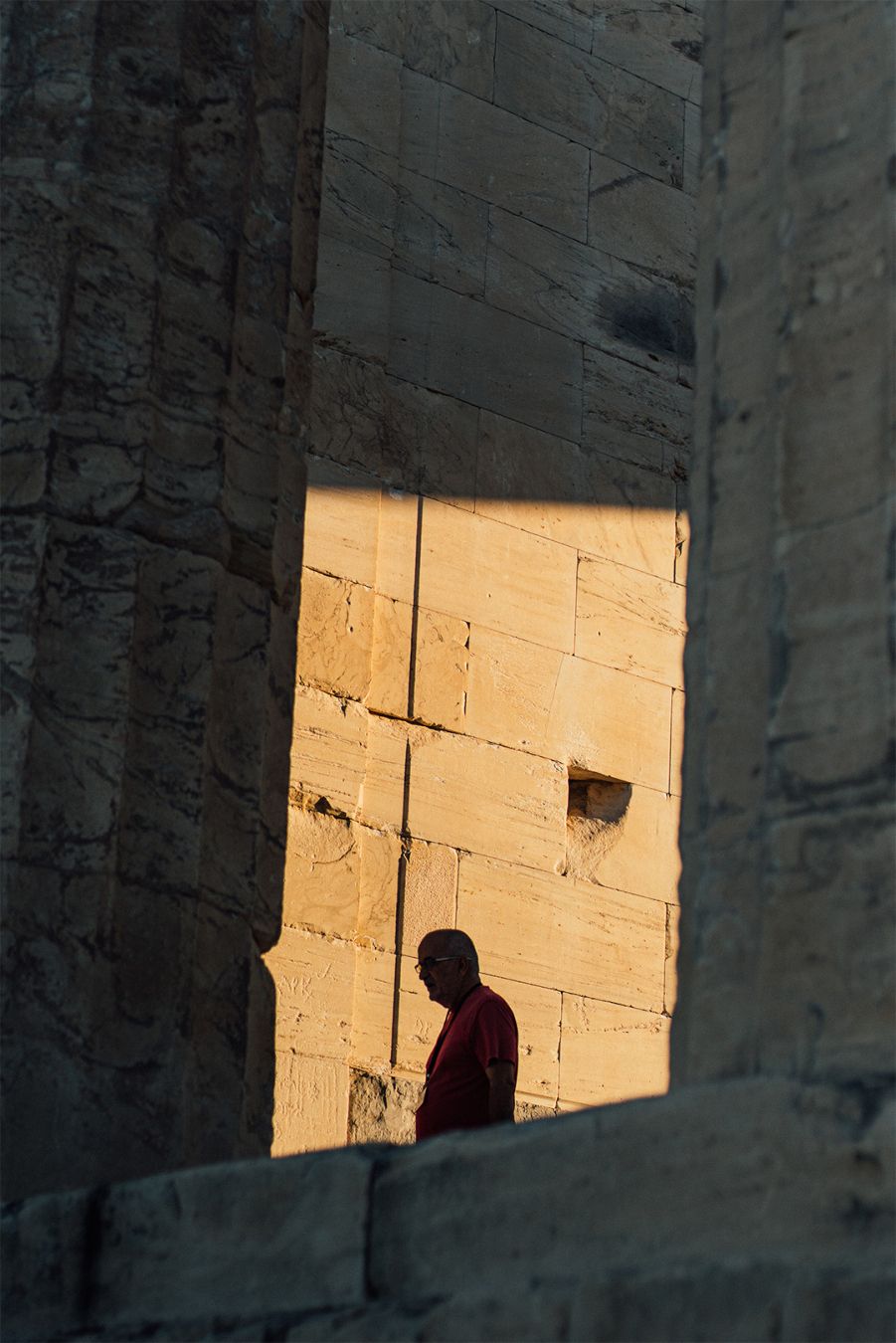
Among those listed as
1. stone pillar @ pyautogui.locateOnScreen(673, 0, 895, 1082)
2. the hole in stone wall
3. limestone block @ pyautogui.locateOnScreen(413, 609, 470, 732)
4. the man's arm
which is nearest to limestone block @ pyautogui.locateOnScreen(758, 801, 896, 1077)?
stone pillar @ pyautogui.locateOnScreen(673, 0, 895, 1082)

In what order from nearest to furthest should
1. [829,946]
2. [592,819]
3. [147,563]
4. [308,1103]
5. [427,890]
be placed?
[829,946]
[147,563]
[308,1103]
[427,890]
[592,819]

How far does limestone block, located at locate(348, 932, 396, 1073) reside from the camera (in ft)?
27.6

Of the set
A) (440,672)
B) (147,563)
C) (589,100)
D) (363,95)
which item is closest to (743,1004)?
(147,563)

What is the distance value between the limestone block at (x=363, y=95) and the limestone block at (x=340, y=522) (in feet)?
5.01

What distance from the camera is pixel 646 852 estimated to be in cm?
959

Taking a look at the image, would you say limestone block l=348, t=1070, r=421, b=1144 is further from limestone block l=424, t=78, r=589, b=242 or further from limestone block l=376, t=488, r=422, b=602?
limestone block l=424, t=78, r=589, b=242

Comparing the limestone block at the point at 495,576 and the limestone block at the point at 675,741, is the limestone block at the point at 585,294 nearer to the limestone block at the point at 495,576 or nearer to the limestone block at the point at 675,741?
the limestone block at the point at 495,576

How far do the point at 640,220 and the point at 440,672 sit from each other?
2.61 meters

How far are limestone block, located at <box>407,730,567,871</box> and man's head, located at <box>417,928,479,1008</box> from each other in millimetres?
2728

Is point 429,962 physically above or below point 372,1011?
below

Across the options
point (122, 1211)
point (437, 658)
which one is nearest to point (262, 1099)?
point (122, 1211)

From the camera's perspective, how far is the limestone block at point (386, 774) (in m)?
8.74

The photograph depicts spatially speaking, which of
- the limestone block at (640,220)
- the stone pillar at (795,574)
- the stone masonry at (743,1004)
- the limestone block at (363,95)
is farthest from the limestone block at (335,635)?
the stone pillar at (795,574)

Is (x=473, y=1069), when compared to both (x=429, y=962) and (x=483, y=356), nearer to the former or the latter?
(x=429, y=962)
